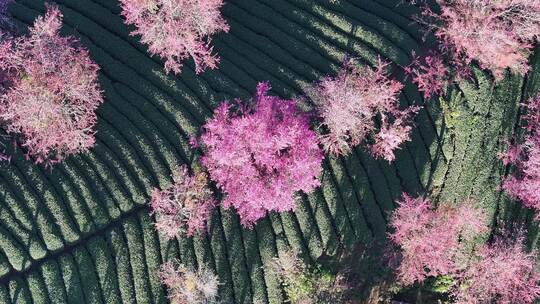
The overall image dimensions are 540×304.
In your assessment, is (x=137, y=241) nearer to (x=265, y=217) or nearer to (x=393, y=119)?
(x=265, y=217)

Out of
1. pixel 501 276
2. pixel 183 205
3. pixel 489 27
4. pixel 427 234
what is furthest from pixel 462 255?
pixel 183 205

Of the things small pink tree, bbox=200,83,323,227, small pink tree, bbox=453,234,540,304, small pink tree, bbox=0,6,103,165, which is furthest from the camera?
small pink tree, bbox=453,234,540,304

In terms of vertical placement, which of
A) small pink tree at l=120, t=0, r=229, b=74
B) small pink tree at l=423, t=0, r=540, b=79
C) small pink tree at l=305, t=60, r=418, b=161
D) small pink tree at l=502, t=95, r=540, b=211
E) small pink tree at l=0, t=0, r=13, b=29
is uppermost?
small pink tree at l=0, t=0, r=13, b=29

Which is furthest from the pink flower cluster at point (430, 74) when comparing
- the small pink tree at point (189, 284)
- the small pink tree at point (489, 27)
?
the small pink tree at point (189, 284)

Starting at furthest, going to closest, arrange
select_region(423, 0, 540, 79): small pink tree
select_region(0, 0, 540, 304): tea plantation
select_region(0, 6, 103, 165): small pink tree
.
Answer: select_region(0, 0, 540, 304): tea plantation, select_region(423, 0, 540, 79): small pink tree, select_region(0, 6, 103, 165): small pink tree

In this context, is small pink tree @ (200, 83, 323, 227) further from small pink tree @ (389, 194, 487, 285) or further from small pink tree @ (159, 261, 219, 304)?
small pink tree @ (389, 194, 487, 285)

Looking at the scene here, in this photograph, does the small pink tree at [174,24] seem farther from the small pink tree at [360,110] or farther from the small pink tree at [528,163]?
the small pink tree at [528,163]

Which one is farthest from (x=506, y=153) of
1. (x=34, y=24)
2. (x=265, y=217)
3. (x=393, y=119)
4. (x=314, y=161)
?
(x=34, y=24)

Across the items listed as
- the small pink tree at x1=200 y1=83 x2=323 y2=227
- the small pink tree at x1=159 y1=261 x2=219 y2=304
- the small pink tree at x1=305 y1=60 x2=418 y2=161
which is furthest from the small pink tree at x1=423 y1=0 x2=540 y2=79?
the small pink tree at x1=159 y1=261 x2=219 y2=304
